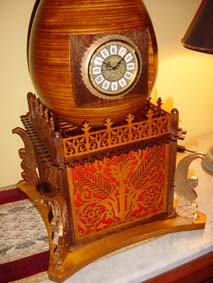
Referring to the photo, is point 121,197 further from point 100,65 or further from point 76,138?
Answer: point 100,65

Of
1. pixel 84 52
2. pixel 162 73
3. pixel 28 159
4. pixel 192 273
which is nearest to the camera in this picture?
pixel 84 52

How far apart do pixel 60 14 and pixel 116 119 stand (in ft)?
0.88

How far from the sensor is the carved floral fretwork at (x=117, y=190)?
2.64ft

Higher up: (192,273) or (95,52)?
(95,52)

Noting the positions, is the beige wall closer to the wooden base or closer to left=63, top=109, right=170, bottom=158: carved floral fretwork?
the wooden base

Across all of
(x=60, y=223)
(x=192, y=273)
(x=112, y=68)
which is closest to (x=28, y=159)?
(x=60, y=223)

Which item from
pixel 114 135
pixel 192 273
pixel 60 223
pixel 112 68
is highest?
pixel 112 68

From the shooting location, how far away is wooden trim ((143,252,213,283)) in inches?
31.6

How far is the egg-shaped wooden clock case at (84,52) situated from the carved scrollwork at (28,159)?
0.27 metres

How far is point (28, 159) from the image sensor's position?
1080 millimetres

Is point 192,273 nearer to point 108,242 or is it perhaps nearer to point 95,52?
point 108,242

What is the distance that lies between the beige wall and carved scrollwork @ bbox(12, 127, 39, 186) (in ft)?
0.34

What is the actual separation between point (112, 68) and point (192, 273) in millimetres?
537

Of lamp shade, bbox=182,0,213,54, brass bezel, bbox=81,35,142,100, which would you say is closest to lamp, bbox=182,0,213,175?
lamp shade, bbox=182,0,213,54
